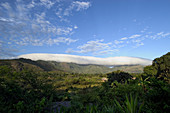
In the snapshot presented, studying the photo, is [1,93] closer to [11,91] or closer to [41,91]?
[11,91]

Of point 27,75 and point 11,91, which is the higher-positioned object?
point 27,75

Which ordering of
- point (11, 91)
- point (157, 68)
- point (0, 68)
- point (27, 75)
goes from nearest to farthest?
point (11, 91) → point (0, 68) → point (27, 75) → point (157, 68)

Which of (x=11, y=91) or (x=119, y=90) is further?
(x=119, y=90)

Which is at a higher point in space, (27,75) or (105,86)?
(27,75)

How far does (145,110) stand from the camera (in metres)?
3.38

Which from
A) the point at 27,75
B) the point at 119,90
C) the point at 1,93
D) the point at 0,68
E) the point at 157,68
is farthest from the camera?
the point at 157,68

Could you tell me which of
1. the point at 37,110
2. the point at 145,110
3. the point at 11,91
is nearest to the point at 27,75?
the point at 11,91

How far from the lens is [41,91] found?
7871 mm

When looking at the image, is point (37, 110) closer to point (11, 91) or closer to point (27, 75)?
point (11, 91)

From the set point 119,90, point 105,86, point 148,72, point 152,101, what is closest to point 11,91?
point 119,90

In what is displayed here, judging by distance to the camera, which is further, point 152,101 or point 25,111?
point 25,111

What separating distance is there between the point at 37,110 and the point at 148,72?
120 ft

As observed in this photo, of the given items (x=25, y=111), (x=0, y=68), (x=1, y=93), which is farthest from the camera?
(x=0, y=68)

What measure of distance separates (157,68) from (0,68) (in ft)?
120
